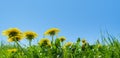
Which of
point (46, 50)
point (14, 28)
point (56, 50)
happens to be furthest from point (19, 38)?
point (56, 50)

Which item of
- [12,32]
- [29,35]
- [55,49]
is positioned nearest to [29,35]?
[29,35]

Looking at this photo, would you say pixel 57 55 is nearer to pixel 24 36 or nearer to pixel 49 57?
pixel 49 57

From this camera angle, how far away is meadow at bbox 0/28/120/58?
10.5ft

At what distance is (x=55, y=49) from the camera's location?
349 cm

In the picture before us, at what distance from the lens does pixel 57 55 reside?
328cm

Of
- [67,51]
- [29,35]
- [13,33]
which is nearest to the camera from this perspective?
[67,51]

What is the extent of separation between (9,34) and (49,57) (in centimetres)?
132

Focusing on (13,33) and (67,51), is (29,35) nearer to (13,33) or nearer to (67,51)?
(13,33)

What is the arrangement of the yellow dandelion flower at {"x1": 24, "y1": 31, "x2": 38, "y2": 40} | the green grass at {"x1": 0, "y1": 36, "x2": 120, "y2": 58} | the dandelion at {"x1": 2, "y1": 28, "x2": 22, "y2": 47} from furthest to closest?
1. the yellow dandelion flower at {"x1": 24, "y1": 31, "x2": 38, "y2": 40}
2. the dandelion at {"x1": 2, "y1": 28, "x2": 22, "y2": 47}
3. the green grass at {"x1": 0, "y1": 36, "x2": 120, "y2": 58}

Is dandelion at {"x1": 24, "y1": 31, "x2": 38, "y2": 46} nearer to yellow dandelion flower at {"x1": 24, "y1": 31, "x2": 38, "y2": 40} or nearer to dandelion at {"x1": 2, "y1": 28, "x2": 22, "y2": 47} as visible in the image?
yellow dandelion flower at {"x1": 24, "y1": 31, "x2": 38, "y2": 40}

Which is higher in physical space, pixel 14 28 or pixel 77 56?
pixel 14 28

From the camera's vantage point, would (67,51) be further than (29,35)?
No

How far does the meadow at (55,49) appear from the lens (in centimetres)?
320

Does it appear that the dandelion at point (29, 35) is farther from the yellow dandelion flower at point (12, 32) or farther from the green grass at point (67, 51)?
the green grass at point (67, 51)
